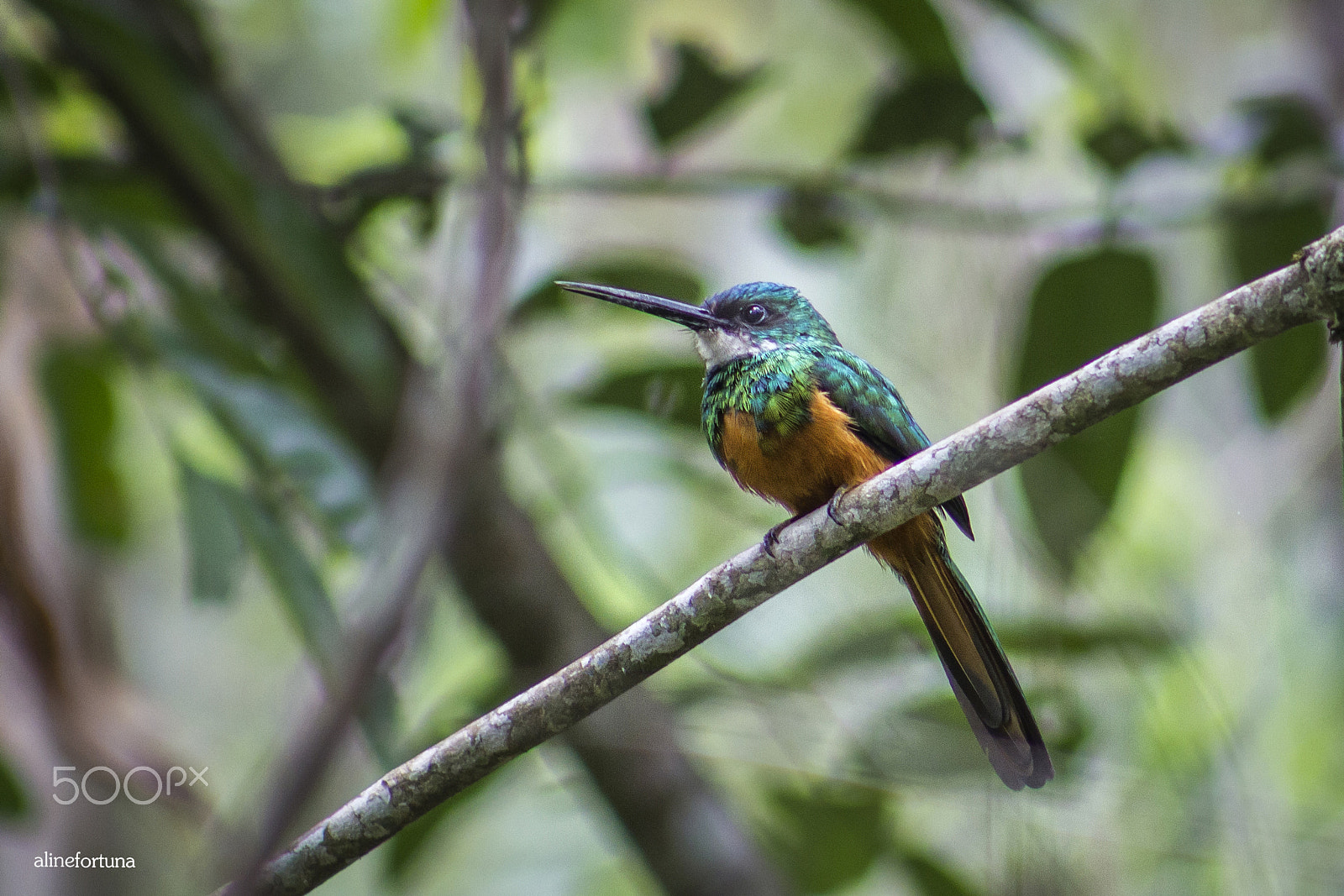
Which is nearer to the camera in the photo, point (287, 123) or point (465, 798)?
point (465, 798)

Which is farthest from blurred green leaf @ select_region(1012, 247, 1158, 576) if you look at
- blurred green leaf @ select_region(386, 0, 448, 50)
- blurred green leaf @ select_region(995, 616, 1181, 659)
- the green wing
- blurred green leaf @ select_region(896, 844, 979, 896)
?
blurred green leaf @ select_region(386, 0, 448, 50)

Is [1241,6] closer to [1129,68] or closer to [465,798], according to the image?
[1129,68]

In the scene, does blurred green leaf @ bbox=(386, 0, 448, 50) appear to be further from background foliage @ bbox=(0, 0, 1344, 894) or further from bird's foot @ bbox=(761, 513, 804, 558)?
bird's foot @ bbox=(761, 513, 804, 558)

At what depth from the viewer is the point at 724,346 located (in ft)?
7.97

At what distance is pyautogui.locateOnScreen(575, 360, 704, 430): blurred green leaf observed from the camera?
278 centimetres

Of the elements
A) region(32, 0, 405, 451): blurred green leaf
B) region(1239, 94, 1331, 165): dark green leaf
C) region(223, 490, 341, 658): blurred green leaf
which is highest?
region(1239, 94, 1331, 165): dark green leaf

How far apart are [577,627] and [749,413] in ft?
3.14

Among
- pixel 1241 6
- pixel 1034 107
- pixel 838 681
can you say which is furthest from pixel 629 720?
pixel 1241 6

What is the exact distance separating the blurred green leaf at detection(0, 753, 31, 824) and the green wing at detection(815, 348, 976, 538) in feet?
5.92

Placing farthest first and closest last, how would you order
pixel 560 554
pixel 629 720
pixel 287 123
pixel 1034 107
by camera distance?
pixel 1034 107, pixel 287 123, pixel 560 554, pixel 629 720

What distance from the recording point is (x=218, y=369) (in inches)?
87.7

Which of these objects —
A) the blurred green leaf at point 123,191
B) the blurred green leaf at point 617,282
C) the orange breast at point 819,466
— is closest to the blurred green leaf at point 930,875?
→ the orange breast at point 819,466

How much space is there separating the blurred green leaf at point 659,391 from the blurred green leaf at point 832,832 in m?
0.96

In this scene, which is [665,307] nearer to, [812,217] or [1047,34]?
[812,217]
